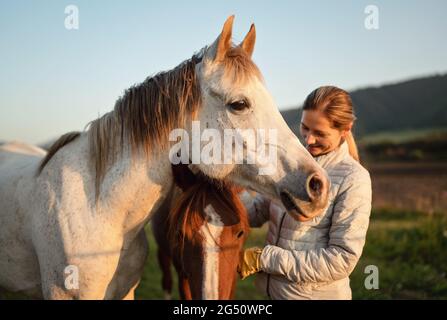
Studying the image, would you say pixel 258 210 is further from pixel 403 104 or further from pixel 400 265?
pixel 403 104

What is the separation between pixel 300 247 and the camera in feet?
7.48

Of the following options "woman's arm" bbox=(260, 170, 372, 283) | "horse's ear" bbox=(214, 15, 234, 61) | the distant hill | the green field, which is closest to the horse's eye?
"horse's ear" bbox=(214, 15, 234, 61)

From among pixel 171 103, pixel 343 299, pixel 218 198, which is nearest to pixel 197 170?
pixel 218 198

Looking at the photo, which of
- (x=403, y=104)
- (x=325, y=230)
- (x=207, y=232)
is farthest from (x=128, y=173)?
(x=403, y=104)

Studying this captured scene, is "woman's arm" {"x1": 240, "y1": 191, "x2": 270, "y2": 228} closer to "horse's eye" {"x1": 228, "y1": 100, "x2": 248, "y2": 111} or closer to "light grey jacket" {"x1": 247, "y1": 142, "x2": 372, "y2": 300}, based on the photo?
"light grey jacket" {"x1": 247, "y1": 142, "x2": 372, "y2": 300}

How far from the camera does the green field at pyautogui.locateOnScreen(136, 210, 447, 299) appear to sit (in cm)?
488

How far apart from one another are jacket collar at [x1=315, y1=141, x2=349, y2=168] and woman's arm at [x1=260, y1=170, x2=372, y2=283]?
0.60 ft

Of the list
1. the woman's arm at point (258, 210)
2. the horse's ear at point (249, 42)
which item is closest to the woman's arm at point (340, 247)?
the woman's arm at point (258, 210)

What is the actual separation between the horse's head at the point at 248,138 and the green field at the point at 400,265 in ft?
9.65

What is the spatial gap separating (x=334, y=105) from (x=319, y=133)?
8.7 inches

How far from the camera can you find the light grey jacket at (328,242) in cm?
211

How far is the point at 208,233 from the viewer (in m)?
2.29

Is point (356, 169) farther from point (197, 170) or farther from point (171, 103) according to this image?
point (171, 103)

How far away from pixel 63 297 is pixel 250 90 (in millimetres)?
2064
